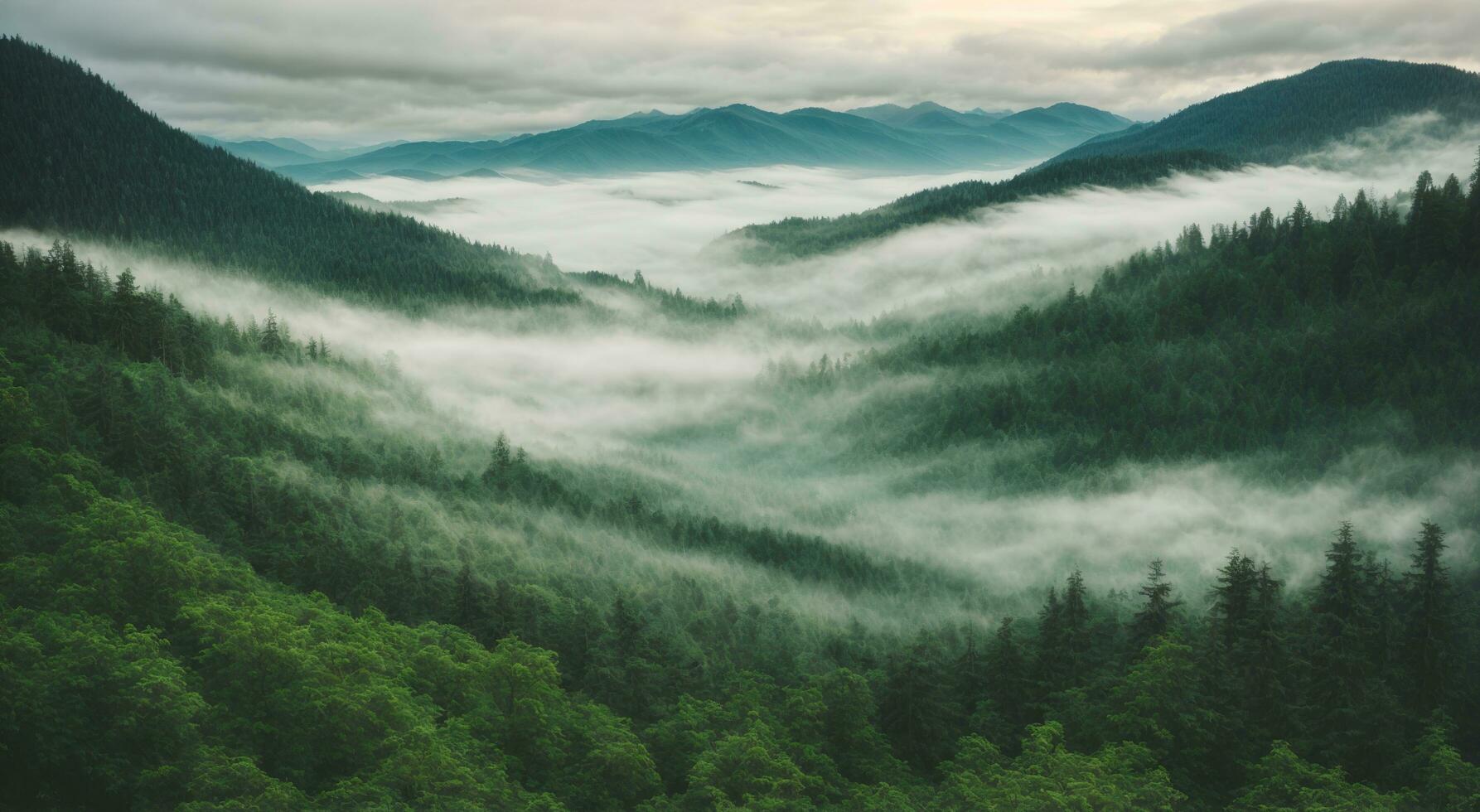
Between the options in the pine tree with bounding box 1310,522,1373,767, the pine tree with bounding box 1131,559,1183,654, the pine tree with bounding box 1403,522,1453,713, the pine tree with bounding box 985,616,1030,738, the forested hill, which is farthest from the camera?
the pine tree with bounding box 1131,559,1183,654

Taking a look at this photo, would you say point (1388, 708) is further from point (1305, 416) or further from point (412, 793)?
point (1305, 416)

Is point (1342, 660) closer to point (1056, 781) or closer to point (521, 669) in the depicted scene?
point (1056, 781)

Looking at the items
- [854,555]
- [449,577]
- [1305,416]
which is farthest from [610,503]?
[1305,416]

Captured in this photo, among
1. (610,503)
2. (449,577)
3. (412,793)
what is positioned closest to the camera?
(412,793)

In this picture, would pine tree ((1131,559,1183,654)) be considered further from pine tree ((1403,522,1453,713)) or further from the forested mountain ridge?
pine tree ((1403,522,1453,713))

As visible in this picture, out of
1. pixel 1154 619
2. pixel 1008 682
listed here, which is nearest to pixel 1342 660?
pixel 1154 619

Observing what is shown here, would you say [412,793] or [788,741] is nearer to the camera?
[412,793]

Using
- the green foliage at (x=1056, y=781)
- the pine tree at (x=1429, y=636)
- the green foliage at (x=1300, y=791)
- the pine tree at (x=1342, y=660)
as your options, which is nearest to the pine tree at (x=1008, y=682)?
the green foliage at (x=1056, y=781)

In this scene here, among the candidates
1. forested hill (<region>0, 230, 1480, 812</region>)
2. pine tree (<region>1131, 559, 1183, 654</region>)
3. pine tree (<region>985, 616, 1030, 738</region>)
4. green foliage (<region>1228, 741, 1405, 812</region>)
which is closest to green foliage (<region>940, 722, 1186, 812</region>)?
forested hill (<region>0, 230, 1480, 812</region>)
